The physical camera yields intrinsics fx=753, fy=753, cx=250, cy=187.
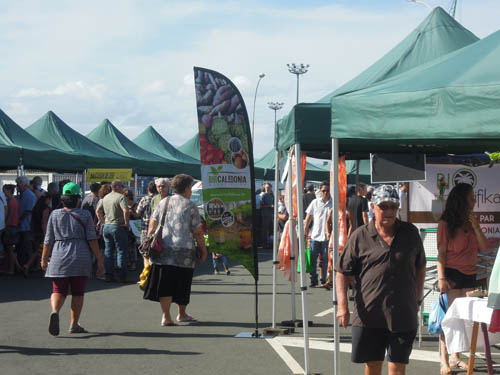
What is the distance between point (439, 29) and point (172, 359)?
5485 millimetres

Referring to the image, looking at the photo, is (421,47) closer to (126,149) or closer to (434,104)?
(434,104)

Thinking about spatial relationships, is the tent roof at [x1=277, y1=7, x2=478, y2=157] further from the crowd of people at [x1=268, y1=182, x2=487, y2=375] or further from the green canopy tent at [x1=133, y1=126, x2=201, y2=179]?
the green canopy tent at [x1=133, y1=126, x2=201, y2=179]

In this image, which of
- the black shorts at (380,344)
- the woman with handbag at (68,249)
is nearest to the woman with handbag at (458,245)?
the black shorts at (380,344)

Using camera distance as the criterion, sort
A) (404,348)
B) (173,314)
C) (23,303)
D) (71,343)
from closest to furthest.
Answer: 1. (404,348)
2. (71,343)
3. (173,314)
4. (23,303)

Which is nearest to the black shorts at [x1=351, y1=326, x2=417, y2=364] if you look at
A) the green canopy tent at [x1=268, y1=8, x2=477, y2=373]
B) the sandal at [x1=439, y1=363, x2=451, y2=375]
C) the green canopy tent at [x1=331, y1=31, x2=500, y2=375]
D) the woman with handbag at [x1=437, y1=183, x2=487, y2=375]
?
the green canopy tent at [x1=268, y1=8, x2=477, y2=373]

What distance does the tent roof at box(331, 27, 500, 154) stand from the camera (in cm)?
521

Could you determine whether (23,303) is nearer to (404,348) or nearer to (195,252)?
(195,252)

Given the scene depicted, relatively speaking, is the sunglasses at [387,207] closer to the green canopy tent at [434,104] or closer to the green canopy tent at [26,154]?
the green canopy tent at [434,104]

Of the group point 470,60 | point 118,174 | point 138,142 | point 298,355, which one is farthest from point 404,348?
point 138,142

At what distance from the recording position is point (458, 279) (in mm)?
6781

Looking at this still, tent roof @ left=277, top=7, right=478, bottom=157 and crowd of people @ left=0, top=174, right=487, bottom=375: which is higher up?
→ tent roof @ left=277, top=7, right=478, bottom=157

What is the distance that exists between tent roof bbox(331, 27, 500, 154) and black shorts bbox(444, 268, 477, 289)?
170cm

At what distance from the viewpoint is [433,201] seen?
959cm

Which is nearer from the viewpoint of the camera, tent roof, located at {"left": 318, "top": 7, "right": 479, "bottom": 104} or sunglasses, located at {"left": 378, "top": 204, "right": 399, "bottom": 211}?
sunglasses, located at {"left": 378, "top": 204, "right": 399, "bottom": 211}
